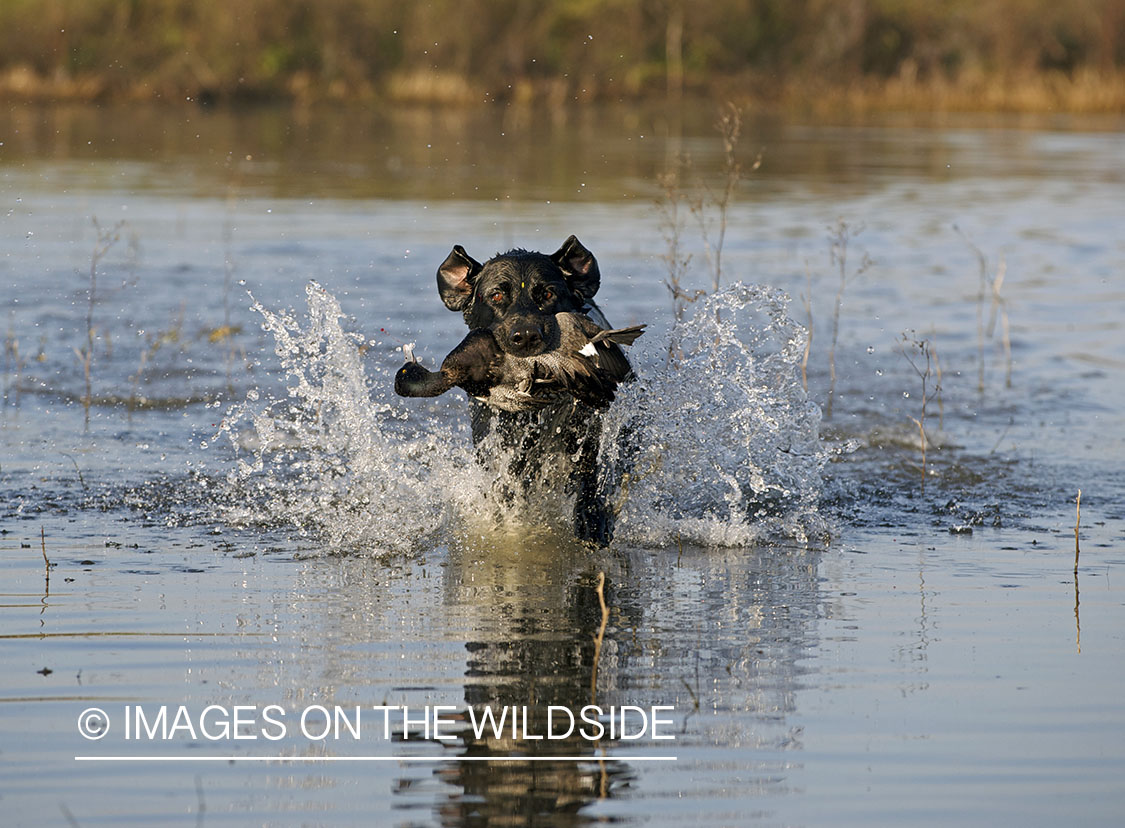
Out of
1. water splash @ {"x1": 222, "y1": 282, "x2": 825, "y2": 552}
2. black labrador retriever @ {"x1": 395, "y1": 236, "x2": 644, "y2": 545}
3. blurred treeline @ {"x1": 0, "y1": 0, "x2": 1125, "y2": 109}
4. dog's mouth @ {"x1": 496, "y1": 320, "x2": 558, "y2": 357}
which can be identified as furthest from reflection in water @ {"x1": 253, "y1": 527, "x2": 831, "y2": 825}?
blurred treeline @ {"x1": 0, "y1": 0, "x2": 1125, "y2": 109}

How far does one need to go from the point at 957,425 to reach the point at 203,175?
15.5 m

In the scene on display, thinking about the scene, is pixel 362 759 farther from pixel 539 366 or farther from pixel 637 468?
pixel 637 468

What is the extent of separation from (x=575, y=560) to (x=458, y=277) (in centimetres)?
130

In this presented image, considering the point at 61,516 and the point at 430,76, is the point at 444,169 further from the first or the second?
the point at 61,516

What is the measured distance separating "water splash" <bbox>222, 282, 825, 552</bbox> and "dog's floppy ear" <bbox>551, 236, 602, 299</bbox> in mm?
482

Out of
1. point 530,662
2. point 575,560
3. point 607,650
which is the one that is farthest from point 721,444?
point 530,662

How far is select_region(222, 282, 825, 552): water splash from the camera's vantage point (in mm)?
6676

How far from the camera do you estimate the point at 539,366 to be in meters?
5.91

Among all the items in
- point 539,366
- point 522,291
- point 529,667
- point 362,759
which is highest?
point 522,291

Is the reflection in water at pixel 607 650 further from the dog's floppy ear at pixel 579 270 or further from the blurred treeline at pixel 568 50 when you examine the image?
the blurred treeline at pixel 568 50

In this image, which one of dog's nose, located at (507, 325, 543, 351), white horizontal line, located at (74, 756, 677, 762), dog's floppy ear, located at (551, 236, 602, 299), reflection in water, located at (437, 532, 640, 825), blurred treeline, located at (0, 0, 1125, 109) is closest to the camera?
reflection in water, located at (437, 532, 640, 825)

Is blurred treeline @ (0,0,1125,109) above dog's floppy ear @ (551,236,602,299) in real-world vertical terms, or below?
above

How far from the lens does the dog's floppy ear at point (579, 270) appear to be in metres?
6.27

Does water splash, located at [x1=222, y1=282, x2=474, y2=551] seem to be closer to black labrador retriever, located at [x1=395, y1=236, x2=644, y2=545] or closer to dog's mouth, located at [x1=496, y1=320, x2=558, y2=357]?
black labrador retriever, located at [x1=395, y1=236, x2=644, y2=545]
